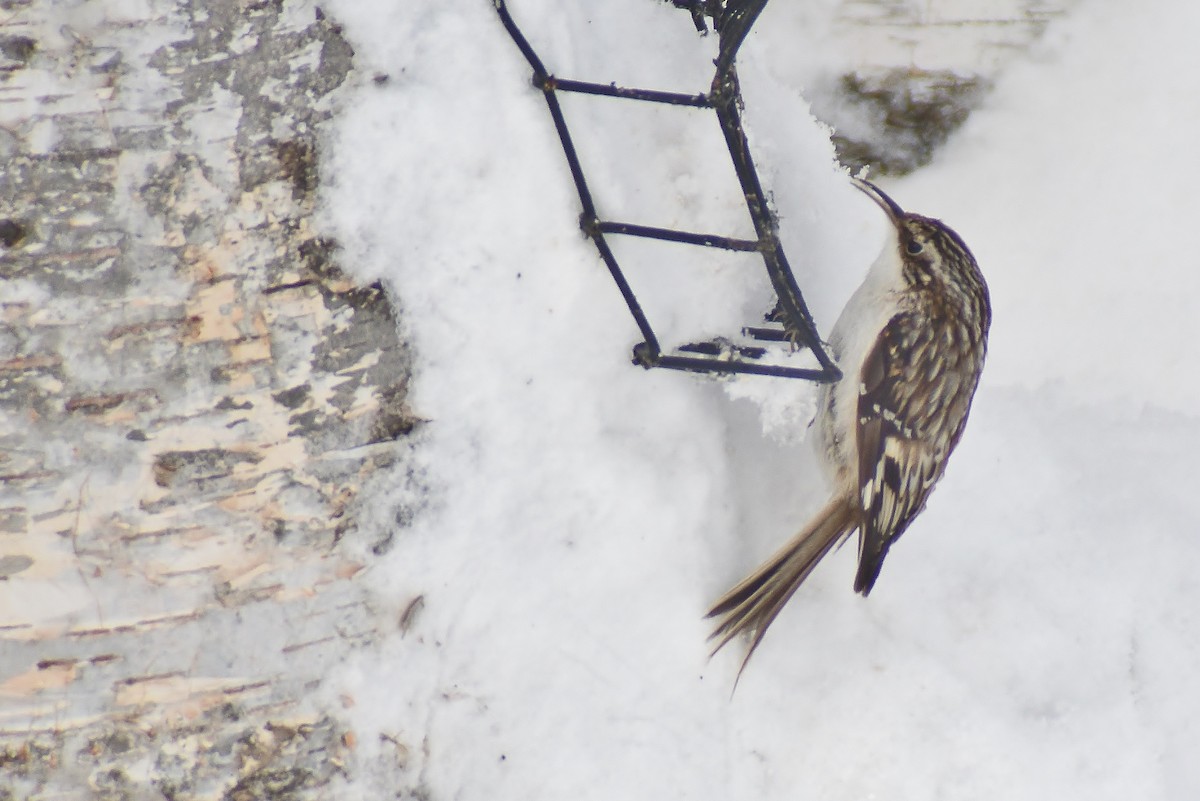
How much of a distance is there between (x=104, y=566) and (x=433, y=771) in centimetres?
51

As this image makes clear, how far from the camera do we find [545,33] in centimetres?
139

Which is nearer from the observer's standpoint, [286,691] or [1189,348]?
[286,691]

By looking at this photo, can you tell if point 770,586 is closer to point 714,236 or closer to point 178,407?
point 714,236

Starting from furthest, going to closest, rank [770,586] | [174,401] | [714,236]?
[770,586], [714,236], [174,401]

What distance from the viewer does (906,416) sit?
173 centimetres

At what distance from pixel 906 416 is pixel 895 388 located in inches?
2.3

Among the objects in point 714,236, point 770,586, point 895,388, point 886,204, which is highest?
point 714,236

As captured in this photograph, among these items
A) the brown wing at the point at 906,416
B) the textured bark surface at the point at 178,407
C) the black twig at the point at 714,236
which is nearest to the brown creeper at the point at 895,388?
the brown wing at the point at 906,416

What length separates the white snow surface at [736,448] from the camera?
51.0 inches

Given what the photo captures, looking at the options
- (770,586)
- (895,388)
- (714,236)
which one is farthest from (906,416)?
(714,236)

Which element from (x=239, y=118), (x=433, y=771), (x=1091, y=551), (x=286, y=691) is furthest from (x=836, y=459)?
(x=239, y=118)

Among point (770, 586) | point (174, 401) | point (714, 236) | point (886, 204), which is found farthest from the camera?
point (886, 204)

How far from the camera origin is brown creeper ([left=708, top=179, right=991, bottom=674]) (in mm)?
1639

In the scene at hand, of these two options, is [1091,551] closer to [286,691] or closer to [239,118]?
[286,691]
